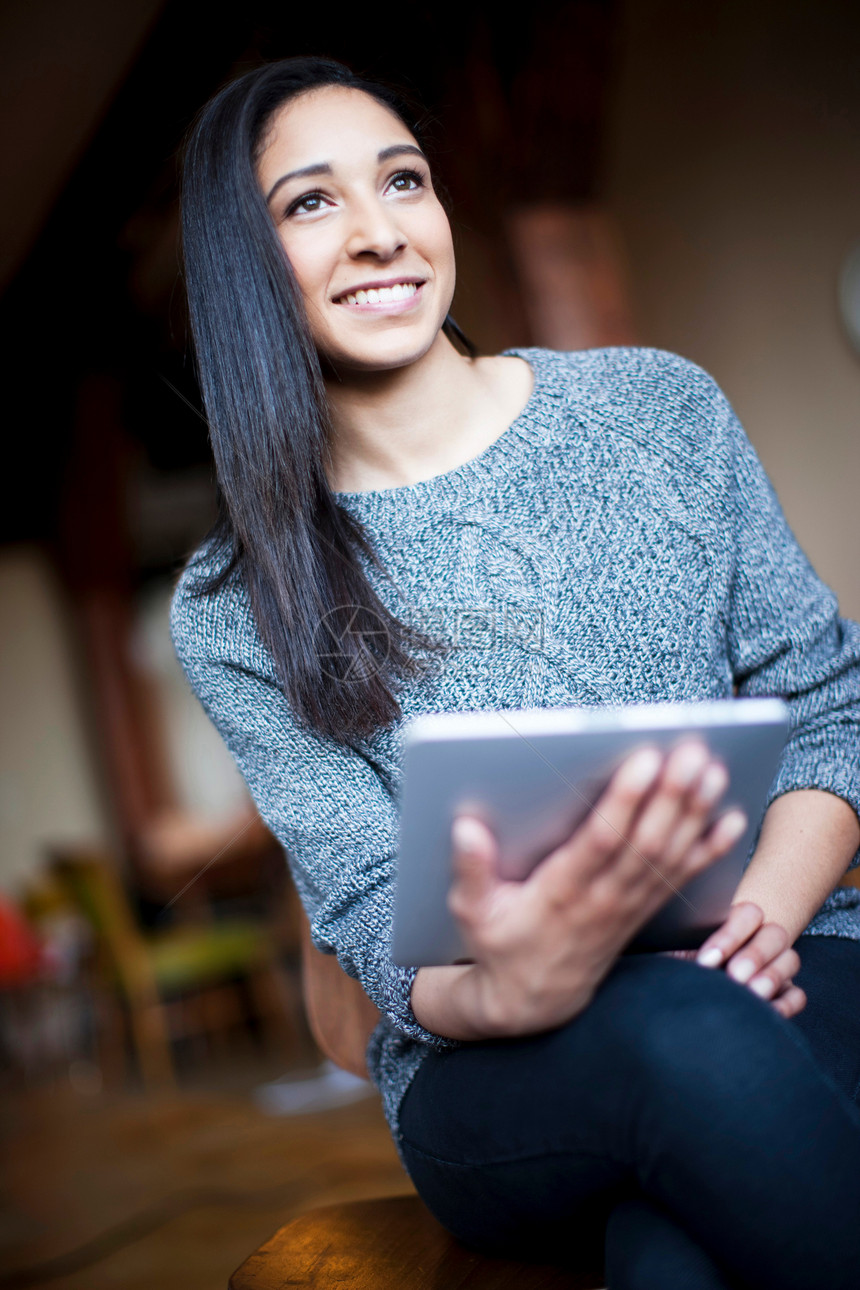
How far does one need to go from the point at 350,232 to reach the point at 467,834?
511 millimetres

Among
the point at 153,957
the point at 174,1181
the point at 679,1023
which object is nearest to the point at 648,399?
the point at 679,1023

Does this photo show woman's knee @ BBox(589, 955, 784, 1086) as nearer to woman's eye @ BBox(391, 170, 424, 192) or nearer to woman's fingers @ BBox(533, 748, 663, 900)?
woman's fingers @ BBox(533, 748, 663, 900)

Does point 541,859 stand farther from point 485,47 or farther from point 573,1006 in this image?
point 485,47

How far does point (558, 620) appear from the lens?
0.82 metres

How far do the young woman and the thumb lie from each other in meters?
0.12

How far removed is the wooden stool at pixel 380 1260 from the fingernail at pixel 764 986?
0.22 meters

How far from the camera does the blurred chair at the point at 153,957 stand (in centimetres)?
358

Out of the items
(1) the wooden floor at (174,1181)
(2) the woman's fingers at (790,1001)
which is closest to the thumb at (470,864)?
(2) the woman's fingers at (790,1001)

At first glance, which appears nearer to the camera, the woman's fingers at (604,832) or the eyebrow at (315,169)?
the woman's fingers at (604,832)

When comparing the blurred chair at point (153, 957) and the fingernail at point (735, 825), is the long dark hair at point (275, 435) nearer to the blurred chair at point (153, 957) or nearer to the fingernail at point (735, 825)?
the fingernail at point (735, 825)

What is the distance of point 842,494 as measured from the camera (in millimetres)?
2600

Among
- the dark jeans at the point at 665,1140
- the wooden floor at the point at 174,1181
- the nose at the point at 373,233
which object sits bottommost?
the wooden floor at the point at 174,1181

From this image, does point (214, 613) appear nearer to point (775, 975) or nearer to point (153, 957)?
point (775, 975)

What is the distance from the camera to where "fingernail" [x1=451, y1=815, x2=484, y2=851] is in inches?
20.3
